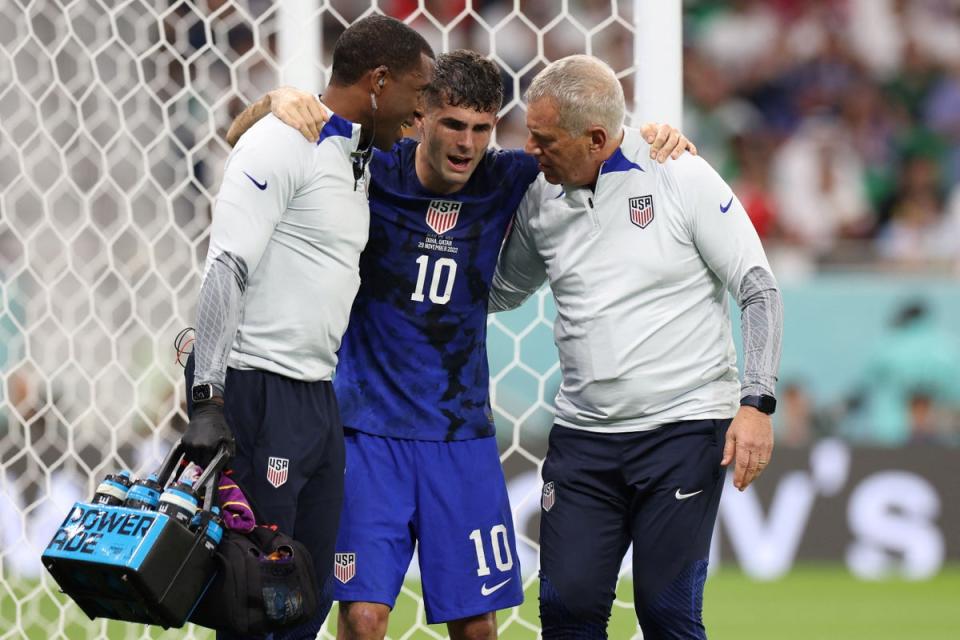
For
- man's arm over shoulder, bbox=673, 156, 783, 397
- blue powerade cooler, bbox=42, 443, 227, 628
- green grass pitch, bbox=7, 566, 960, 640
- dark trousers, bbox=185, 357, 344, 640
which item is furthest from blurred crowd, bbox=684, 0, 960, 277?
blue powerade cooler, bbox=42, 443, 227, 628

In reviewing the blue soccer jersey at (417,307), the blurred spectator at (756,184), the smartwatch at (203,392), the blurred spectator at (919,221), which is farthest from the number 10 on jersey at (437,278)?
the blurred spectator at (756,184)

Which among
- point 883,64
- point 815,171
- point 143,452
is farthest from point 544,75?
point 883,64

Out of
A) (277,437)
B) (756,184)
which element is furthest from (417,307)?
(756,184)

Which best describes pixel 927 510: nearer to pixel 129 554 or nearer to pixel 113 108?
pixel 113 108

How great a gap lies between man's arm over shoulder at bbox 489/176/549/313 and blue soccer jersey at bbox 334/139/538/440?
0.23ft

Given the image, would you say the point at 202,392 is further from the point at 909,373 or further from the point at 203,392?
the point at 909,373

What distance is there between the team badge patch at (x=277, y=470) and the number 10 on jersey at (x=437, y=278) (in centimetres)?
58

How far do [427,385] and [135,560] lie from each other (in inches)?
42.8

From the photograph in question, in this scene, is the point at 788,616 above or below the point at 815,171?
below

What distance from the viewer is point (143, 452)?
20.5 ft

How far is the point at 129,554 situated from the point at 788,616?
13.4 feet

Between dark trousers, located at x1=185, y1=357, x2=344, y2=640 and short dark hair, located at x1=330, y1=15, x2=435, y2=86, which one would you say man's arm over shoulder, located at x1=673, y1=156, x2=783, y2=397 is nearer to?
short dark hair, located at x1=330, y1=15, x2=435, y2=86

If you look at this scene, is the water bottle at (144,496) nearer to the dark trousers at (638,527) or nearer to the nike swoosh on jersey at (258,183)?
the nike swoosh on jersey at (258,183)

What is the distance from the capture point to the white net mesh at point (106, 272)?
5488 mm
